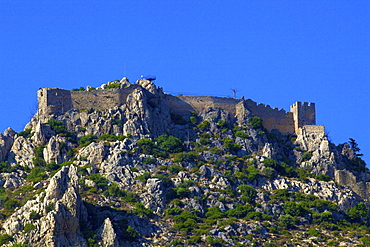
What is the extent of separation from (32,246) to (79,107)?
79.6 ft

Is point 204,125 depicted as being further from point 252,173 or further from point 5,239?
point 5,239

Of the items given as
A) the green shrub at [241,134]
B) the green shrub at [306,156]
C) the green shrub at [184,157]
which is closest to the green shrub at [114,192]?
the green shrub at [184,157]

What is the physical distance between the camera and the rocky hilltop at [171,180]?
9244 centimetres

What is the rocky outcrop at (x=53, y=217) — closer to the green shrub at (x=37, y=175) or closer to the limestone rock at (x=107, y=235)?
the limestone rock at (x=107, y=235)

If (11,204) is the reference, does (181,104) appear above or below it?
above

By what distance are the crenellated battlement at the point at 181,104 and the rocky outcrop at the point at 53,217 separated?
17.0 m

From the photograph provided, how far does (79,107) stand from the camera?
109 metres

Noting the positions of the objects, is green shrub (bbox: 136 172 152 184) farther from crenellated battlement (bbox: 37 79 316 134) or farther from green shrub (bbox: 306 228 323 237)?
green shrub (bbox: 306 228 323 237)

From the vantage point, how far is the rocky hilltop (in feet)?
303

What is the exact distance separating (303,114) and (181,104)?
13.5 m

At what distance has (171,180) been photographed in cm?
10175

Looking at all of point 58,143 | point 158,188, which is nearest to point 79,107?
point 58,143

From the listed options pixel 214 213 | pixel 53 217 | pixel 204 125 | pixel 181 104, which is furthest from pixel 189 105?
pixel 53 217

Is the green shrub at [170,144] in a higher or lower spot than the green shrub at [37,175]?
higher
